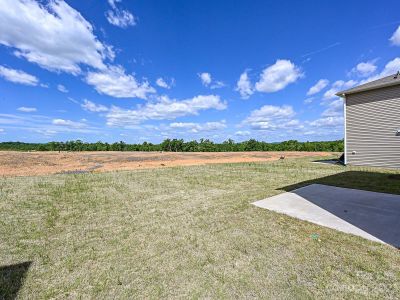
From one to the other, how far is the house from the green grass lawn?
8658 millimetres

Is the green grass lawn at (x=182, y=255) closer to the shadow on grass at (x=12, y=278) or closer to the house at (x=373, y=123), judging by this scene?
the shadow on grass at (x=12, y=278)

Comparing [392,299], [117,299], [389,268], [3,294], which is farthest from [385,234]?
[3,294]

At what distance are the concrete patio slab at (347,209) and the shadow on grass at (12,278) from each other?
3765 mm

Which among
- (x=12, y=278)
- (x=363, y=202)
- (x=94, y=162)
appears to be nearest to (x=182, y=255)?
(x=12, y=278)

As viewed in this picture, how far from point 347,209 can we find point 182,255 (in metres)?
3.32

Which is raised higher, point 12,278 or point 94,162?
point 94,162

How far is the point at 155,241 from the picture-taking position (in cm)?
301

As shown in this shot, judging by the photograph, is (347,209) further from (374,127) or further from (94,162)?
(94,162)

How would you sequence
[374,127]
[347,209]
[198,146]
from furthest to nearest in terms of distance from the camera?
[198,146] < [374,127] < [347,209]

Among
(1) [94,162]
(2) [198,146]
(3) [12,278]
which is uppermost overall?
(2) [198,146]

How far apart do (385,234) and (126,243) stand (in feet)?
11.8

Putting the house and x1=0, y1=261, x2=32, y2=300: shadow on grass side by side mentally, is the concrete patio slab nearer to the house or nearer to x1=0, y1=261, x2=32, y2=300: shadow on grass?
x1=0, y1=261, x2=32, y2=300: shadow on grass

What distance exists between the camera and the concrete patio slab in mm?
3176

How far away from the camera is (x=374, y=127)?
9664 mm
